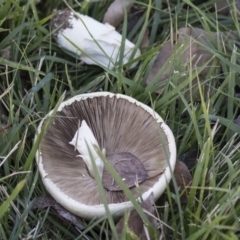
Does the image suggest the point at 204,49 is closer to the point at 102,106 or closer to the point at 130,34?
the point at 130,34

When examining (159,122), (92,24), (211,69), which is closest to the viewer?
(159,122)

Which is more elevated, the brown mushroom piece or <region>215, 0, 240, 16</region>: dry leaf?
<region>215, 0, 240, 16</region>: dry leaf

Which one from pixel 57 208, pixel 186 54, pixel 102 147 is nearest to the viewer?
pixel 57 208

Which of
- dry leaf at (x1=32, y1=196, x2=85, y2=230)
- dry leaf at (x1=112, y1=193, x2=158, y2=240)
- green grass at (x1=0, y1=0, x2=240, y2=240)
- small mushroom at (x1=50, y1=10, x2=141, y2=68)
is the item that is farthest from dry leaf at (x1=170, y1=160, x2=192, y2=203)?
small mushroom at (x1=50, y1=10, x2=141, y2=68)

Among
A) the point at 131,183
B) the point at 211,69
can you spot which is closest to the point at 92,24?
the point at 211,69

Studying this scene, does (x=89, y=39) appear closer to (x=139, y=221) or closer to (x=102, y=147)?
(x=102, y=147)

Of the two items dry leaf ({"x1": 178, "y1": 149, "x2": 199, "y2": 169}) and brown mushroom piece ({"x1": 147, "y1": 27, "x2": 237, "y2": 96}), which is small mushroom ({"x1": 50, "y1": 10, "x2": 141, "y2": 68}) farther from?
dry leaf ({"x1": 178, "y1": 149, "x2": 199, "y2": 169})

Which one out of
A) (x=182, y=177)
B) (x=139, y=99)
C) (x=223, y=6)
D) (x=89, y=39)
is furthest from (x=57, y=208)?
(x=223, y=6)
